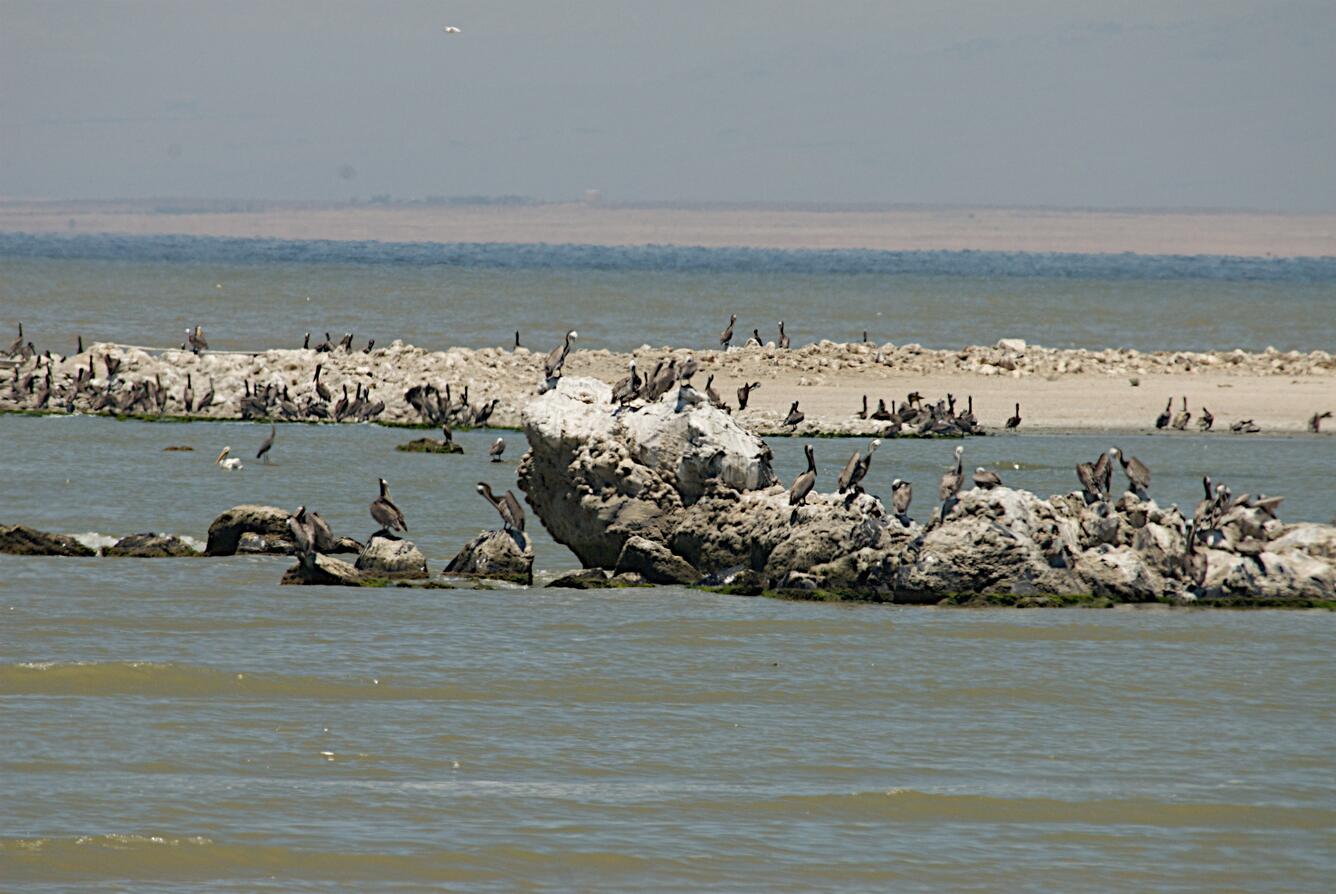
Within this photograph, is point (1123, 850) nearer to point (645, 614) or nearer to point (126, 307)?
point (645, 614)

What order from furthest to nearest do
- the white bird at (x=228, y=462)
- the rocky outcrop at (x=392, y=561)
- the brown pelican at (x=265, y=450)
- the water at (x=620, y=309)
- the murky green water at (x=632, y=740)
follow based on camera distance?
the water at (x=620, y=309), the brown pelican at (x=265, y=450), the white bird at (x=228, y=462), the rocky outcrop at (x=392, y=561), the murky green water at (x=632, y=740)

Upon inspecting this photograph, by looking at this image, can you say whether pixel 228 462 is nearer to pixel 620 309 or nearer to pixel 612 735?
pixel 612 735

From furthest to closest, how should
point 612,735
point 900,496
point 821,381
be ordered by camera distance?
point 821,381, point 900,496, point 612,735

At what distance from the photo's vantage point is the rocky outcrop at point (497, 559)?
17.5 m

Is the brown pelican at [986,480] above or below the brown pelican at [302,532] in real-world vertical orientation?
above

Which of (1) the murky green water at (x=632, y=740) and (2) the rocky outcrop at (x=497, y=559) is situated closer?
(1) the murky green water at (x=632, y=740)

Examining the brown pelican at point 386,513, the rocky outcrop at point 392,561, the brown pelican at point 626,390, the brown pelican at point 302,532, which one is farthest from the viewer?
the brown pelican at point 626,390

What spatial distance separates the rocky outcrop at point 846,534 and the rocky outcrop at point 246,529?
117 inches

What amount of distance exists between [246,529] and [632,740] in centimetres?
793

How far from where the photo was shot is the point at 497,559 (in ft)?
57.9

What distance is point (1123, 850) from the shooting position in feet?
33.2

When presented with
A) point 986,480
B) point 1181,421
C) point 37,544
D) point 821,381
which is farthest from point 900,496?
point 821,381

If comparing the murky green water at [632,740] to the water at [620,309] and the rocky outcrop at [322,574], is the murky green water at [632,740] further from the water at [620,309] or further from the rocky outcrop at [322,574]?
the water at [620,309]

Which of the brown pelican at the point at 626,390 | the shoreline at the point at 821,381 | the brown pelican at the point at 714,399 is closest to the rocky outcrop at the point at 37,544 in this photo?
the brown pelican at the point at 626,390
